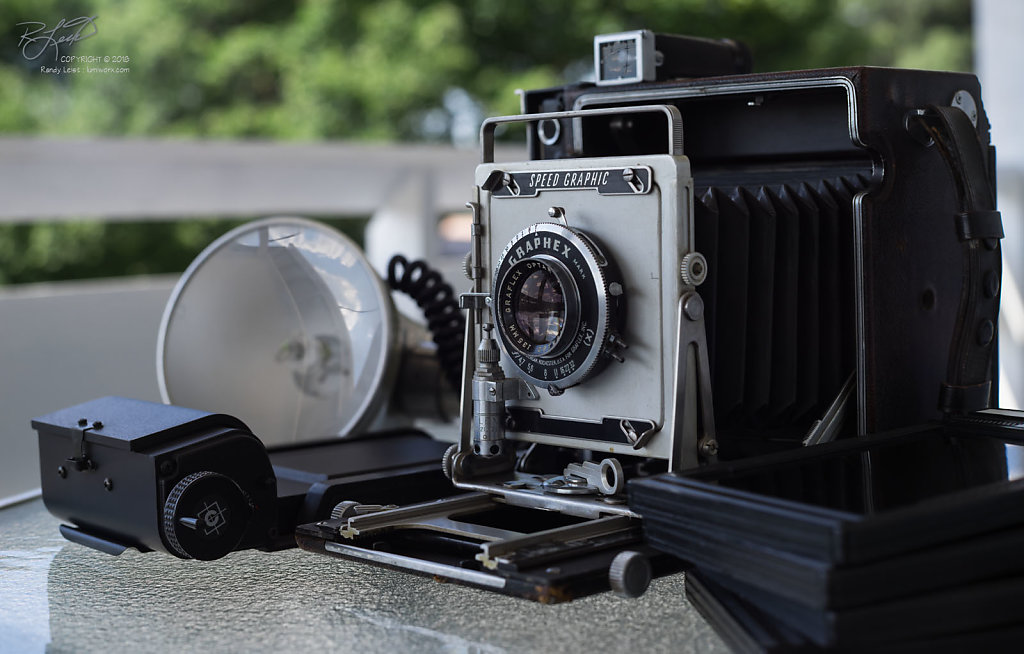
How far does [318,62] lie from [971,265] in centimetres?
765

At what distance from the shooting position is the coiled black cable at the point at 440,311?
203cm

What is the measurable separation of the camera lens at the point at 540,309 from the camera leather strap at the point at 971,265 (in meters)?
0.46

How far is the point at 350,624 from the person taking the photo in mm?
1202

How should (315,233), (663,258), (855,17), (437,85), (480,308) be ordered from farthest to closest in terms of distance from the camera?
(855,17)
(437,85)
(315,233)
(480,308)
(663,258)

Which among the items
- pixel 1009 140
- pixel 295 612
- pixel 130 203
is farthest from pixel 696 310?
pixel 1009 140

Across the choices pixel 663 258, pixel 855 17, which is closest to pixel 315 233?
pixel 663 258

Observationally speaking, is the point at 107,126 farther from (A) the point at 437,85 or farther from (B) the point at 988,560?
(B) the point at 988,560

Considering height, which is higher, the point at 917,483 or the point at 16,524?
the point at 917,483

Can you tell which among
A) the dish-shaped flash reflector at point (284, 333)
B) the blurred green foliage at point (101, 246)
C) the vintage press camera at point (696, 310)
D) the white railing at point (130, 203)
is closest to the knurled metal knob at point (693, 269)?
the vintage press camera at point (696, 310)

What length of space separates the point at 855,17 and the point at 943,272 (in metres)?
10.7

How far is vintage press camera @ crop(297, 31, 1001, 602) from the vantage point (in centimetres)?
133

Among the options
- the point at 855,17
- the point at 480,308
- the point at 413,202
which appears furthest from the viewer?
the point at 855,17

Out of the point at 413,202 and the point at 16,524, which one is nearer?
the point at 16,524

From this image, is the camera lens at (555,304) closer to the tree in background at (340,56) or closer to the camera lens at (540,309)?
the camera lens at (540,309)
